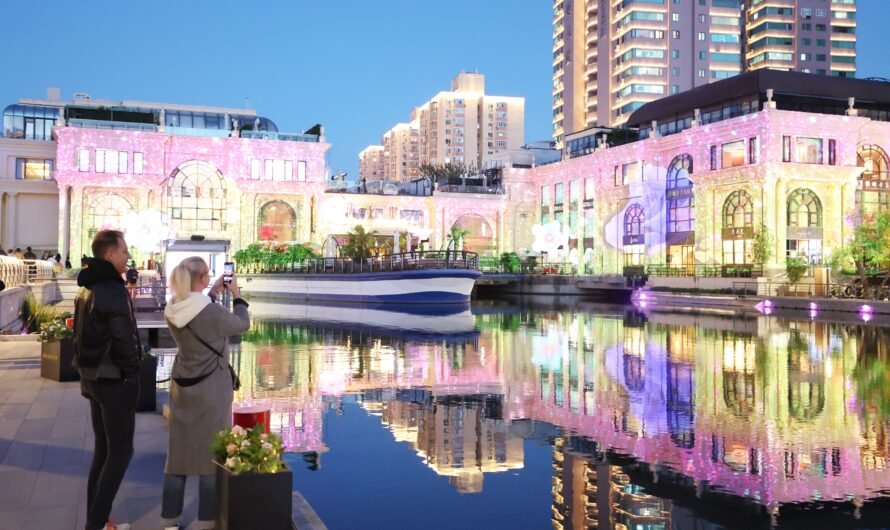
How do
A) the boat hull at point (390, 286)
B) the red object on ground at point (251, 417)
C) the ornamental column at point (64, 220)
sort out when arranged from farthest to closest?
the ornamental column at point (64, 220) → the boat hull at point (390, 286) → the red object on ground at point (251, 417)

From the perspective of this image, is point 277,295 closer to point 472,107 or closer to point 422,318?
point 422,318

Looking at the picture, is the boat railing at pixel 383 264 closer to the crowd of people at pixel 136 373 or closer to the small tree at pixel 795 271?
the small tree at pixel 795 271

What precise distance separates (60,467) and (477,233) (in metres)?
67.5

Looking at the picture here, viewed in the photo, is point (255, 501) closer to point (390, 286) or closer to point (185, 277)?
point (185, 277)

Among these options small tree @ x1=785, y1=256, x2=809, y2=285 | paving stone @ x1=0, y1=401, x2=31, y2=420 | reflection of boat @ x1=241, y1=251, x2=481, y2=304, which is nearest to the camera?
paving stone @ x1=0, y1=401, x2=31, y2=420

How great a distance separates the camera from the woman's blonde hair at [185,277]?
5.38 metres

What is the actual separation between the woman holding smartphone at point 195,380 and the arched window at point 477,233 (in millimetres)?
67648

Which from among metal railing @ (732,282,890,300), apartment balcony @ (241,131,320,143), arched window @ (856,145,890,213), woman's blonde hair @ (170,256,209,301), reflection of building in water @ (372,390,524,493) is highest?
apartment balcony @ (241,131,320,143)

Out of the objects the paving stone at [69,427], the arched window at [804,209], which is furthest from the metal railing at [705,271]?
the paving stone at [69,427]

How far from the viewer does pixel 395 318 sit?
3209cm

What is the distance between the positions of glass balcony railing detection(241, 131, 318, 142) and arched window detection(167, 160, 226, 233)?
12.5ft

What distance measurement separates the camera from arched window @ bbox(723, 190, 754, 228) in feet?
172

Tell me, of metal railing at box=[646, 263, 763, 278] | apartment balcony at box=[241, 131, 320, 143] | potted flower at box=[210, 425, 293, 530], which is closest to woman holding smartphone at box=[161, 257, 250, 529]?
potted flower at box=[210, 425, 293, 530]

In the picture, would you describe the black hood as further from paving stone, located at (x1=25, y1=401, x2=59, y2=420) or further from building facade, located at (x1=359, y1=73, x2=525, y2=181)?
building facade, located at (x1=359, y1=73, x2=525, y2=181)
